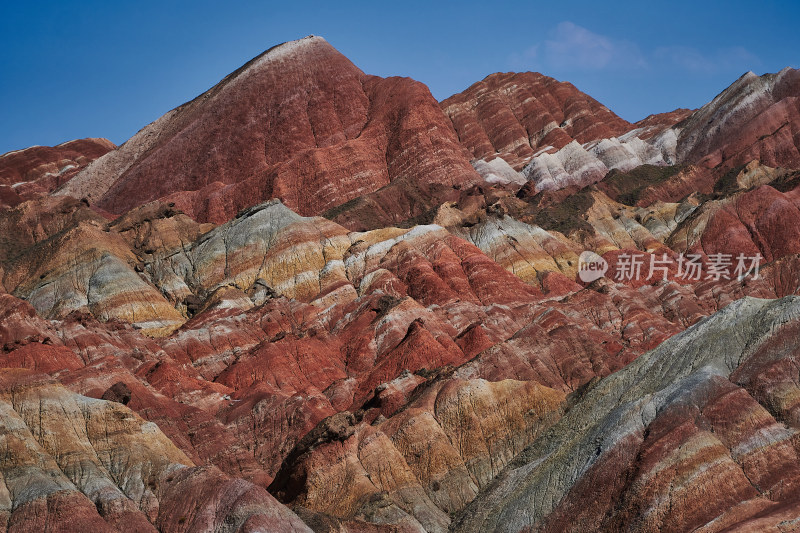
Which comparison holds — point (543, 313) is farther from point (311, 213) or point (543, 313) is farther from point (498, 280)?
point (311, 213)

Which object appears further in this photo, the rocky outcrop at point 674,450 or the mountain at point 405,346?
the mountain at point 405,346

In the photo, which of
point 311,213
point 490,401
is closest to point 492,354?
point 490,401

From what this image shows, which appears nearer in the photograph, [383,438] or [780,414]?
[780,414]

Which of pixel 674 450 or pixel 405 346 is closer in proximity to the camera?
pixel 674 450

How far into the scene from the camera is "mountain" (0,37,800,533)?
56938mm

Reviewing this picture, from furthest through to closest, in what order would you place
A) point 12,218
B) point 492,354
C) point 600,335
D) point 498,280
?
point 12,218, point 498,280, point 600,335, point 492,354

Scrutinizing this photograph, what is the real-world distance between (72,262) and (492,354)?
70516 mm

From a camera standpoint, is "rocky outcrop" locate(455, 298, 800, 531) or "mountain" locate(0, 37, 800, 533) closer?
"rocky outcrop" locate(455, 298, 800, 531)

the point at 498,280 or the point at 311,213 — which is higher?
the point at 311,213

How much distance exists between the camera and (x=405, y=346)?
9919 centimetres

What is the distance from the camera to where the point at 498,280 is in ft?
410

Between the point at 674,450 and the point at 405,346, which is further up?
the point at 405,346

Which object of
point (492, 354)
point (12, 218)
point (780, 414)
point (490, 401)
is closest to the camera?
point (780, 414)

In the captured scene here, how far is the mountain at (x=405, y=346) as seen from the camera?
56.9m
